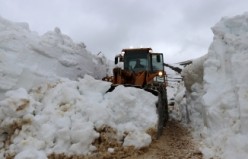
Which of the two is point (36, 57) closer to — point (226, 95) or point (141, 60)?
point (141, 60)

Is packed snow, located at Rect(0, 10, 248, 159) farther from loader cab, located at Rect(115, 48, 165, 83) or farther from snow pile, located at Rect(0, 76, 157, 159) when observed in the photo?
loader cab, located at Rect(115, 48, 165, 83)

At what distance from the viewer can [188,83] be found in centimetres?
1377

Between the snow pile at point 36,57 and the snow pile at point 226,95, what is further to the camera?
the snow pile at point 36,57

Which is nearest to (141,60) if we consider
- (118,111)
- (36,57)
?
(36,57)

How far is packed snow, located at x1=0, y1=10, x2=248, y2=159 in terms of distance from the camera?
30.0 feet

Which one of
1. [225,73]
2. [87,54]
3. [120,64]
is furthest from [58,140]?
[87,54]

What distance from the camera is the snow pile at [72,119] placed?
9.23 m

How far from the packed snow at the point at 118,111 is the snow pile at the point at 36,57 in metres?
0.09

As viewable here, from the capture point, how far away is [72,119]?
9.80m

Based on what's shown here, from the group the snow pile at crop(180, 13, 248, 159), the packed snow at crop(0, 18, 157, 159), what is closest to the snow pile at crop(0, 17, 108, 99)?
the packed snow at crop(0, 18, 157, 159)

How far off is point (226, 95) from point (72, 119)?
12.8ft

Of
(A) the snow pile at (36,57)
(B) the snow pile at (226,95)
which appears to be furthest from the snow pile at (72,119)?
(A) the snow pile at (36,57)

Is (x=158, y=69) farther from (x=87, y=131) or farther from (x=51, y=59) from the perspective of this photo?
(x=87, y=131)

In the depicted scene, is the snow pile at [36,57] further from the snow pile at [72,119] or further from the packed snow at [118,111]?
the snow pile at [72,119]
